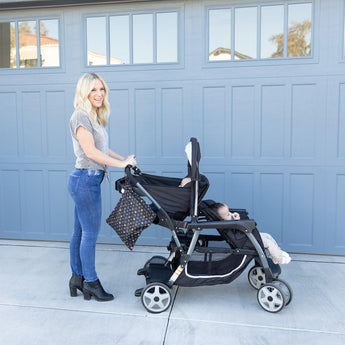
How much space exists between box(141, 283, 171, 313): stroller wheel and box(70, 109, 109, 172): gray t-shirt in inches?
36.7

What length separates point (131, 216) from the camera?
99.4 inches

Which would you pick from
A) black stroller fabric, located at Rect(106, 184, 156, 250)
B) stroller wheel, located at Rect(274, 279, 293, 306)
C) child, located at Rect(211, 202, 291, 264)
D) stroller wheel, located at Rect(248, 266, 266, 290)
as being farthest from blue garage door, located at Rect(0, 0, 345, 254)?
black stroller fabric, located at Rect(106, 184, 156, 250)

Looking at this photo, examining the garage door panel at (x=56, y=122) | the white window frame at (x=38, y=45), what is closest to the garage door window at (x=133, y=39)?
the white window frame at (x=38, y=45)

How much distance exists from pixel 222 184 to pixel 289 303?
145 cm

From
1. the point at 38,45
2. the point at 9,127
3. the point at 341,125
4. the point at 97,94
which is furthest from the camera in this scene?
the point at 9,127

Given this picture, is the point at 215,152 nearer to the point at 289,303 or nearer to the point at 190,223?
the point at 190,223

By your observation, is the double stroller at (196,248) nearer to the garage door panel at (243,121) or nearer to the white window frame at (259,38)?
the garage door panel at (243,121)

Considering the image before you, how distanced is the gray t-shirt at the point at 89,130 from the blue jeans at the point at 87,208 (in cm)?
4

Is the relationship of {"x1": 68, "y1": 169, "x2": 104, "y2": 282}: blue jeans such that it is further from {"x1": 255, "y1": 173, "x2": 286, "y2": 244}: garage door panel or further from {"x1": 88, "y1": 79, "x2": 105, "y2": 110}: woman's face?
{"x1": 255, "y1": 173, "x2": 286, "y2": 244}: garage door panel

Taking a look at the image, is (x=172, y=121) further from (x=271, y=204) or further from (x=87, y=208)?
(x=87, y=208)

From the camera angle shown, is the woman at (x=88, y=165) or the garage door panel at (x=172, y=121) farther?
the garage door panel at (x=172, y=121)

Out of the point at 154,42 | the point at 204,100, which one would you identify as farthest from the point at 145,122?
the point at 154,42

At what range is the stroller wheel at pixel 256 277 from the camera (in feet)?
9.52

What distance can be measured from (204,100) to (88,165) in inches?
64.8
